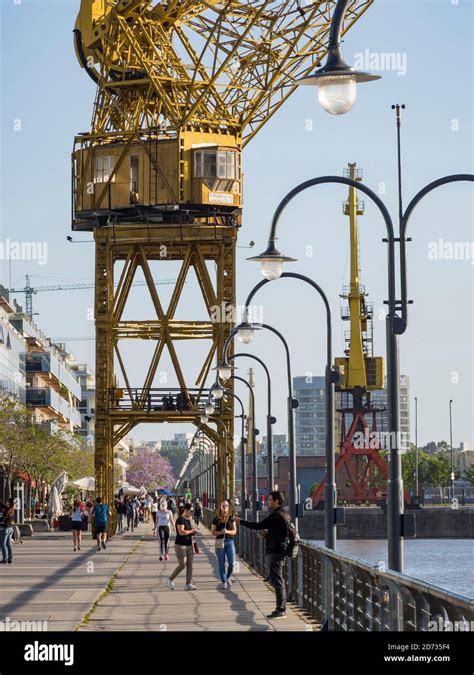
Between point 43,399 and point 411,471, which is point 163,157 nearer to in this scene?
point 43,399

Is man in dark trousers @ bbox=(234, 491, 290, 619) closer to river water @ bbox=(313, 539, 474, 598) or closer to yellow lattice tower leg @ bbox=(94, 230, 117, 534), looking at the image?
river water @ bbox=(313, 539, 474, 598)

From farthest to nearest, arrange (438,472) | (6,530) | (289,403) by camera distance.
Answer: (438,472) < (6,530) < (289,403)

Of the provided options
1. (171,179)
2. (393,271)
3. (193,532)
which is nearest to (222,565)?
(193,532)

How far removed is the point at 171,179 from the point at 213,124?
3.10 metres

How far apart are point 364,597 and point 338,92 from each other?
7263 millimetres

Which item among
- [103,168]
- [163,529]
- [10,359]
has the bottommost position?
[163,529]

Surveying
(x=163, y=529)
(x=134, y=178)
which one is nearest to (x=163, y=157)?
(x=134, y=178)

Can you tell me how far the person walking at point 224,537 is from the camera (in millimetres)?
31297

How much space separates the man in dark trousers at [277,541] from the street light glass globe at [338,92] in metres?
10.8

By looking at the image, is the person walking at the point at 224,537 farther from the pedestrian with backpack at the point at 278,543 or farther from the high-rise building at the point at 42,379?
the high-rise building at the point at 42,379

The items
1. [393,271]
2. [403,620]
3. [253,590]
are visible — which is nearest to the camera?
[403,620]

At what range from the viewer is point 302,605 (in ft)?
82.9

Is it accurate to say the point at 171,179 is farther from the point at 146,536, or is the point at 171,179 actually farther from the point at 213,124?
the point at 146,536

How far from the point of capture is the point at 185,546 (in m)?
31.1
